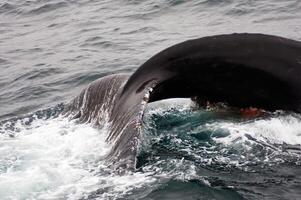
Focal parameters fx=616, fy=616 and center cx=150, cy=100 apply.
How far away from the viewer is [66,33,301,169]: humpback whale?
6605 millimetres

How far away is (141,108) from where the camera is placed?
6418 millimetres

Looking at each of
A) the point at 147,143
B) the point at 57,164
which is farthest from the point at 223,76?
the point at 57,164

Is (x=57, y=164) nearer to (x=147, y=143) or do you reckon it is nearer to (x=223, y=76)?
(x=147, y=143)

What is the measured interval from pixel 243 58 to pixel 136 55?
679 cm

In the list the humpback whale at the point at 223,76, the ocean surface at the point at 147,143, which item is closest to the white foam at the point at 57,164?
the ocean surface at the point at 147,143

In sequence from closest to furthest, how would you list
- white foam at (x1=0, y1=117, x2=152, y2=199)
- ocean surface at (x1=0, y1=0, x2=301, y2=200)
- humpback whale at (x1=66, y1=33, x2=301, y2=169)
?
A: ocean surface at (x1=0, y1=0, x2=301, y2=200)
white foam at (x1=0, y1=117, x2=152, y2=199)
humpback whale at (x1=66, y1=33, x2=301, y2=169)

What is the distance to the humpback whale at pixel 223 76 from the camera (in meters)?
6.61

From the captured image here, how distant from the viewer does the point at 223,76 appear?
22.4 feet

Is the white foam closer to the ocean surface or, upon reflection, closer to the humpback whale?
the ocean surface

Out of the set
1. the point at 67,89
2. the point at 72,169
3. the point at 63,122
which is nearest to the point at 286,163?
the point at 72,169

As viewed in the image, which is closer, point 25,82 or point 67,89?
point 67,89

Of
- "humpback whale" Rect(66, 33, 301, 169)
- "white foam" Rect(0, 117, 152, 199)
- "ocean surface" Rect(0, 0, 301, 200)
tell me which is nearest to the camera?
"ocean surface" Rect(0, 0, 301, 200)

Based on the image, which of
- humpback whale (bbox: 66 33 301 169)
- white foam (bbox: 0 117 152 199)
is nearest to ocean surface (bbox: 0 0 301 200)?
white foam (bbox: 0 117 152 199)

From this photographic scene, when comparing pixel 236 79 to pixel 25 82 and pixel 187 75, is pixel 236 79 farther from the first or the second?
pixel 25 82
